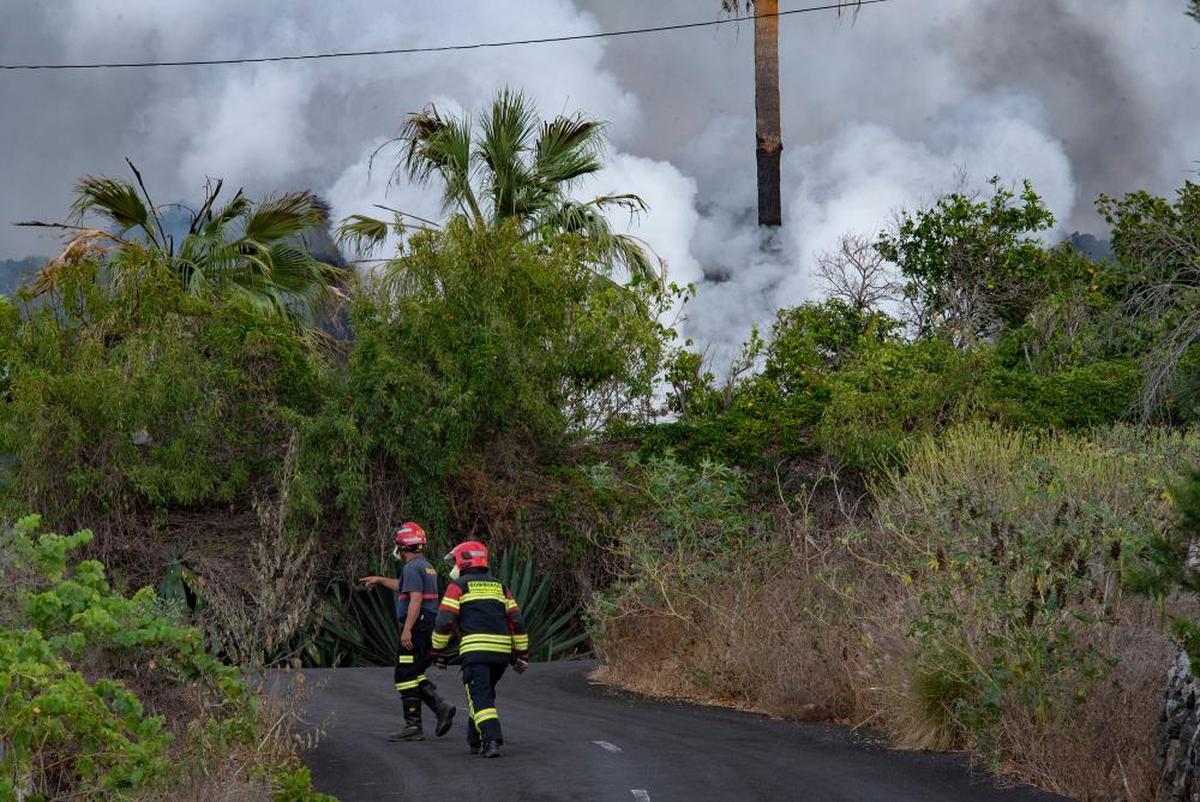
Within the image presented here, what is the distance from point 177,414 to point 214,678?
565 inches

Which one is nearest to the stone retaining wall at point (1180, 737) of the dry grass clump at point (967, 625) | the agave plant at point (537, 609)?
the dry grass clump at point (967, 625)

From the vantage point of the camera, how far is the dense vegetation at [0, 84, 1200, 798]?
1348 centimetres

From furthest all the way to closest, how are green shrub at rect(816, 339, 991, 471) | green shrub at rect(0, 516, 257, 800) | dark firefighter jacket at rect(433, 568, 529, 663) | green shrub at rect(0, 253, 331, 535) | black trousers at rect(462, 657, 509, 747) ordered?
green shrub at rect(816, 339, 991, 471) < green shrub at rect(0, 253, 331, 535) < dark firefighter jacket at rect(433, 568, 529, 663) < black trousers at rect(462, 657, 509, 747) < green shrub at rect(0, 516, 257, 800)

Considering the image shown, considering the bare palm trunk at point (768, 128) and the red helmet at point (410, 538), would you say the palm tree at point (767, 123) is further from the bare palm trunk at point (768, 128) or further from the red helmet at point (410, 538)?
the red helmet at point (410, 538)

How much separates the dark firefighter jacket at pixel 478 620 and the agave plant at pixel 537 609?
10.5 m

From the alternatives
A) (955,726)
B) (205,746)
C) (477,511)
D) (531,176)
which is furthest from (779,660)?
(531,176)

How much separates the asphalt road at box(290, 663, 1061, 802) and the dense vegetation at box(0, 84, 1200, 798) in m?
0.65

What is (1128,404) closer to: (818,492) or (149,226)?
(818,492)

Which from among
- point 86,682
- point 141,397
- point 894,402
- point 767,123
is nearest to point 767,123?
point 767,123

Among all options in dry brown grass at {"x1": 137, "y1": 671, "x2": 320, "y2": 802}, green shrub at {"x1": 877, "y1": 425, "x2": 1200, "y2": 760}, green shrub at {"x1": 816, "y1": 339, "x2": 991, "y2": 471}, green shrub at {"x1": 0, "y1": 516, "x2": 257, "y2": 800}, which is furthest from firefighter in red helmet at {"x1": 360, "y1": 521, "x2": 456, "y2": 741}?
green shrub at {"x1": 816, "y1": 339, "x2": 991, "y2": 471}

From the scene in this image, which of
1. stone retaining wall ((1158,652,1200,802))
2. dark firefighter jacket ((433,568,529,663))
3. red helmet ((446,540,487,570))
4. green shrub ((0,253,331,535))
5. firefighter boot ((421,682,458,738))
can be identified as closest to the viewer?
stone retaining wall ((1158,652,1200,802))

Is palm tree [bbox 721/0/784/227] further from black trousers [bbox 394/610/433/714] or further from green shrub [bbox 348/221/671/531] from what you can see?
black trousers [bbox 394/610/433/714]

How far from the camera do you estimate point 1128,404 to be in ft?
89.0

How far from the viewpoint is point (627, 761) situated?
12.9 m
